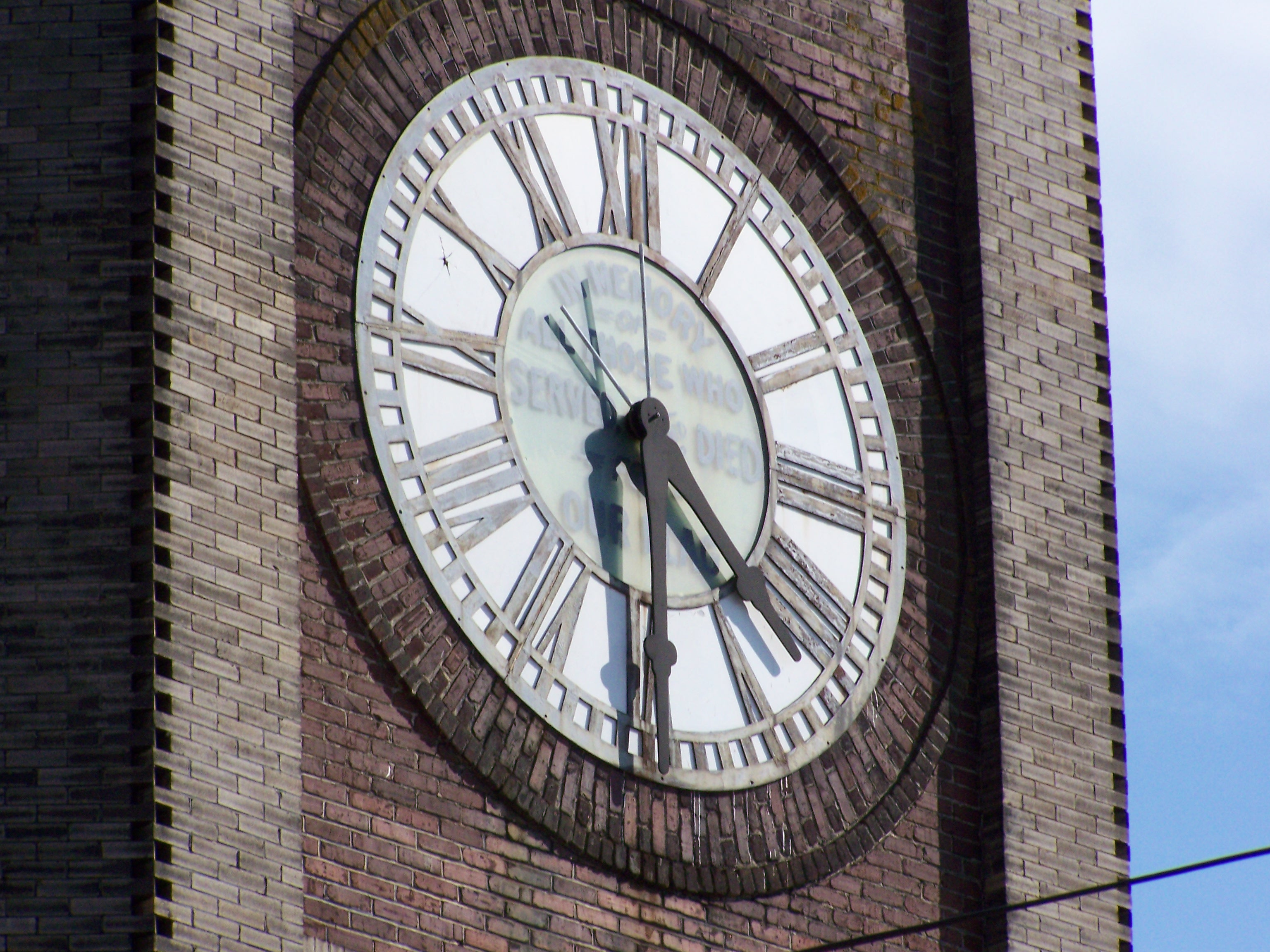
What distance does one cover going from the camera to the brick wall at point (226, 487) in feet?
36.2

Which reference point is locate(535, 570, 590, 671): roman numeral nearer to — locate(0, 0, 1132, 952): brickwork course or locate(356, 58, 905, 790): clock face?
locate(356, 58, 905, 790): clock face

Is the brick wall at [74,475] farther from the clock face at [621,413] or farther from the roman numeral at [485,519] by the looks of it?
the roman numeral at [485,519]

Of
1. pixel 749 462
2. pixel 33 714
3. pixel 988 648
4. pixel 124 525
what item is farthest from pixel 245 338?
pixel 988 648

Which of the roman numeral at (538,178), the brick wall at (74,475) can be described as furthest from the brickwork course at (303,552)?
the roman numeral at (538,178)

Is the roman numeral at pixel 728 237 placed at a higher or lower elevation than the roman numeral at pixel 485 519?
higher

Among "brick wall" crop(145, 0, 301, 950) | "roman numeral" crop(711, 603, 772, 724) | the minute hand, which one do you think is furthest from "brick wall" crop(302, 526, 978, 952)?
the minute hand

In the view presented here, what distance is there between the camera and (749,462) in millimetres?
13633

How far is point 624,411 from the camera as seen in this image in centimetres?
1327

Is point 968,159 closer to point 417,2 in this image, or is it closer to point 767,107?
point 767,107

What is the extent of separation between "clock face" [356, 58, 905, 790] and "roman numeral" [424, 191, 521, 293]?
10 millimetres

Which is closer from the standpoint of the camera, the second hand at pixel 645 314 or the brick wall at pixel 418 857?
the brick wall at pixel 418 857

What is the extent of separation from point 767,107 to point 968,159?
114 cm

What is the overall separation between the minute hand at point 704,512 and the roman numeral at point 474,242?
0.78 m

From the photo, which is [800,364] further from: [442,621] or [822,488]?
[442,621]
